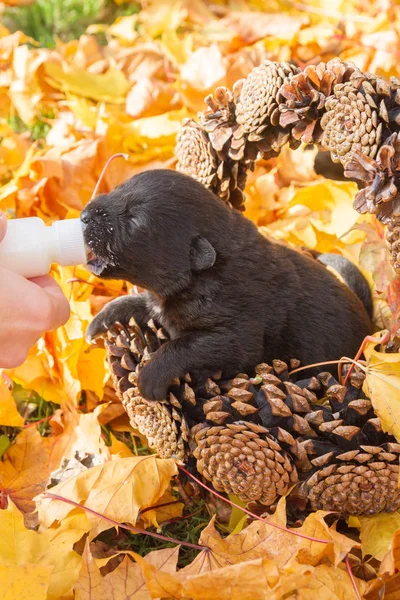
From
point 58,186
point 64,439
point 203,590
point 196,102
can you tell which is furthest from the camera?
point 196,102

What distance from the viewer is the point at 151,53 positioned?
11.7 feet

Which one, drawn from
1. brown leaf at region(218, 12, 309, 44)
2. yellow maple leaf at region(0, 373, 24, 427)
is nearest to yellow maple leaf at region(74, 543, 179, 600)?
yellow maple leaf at region(0, 373, 24, 427)

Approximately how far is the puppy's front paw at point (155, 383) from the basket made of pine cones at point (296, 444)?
6 centimetres

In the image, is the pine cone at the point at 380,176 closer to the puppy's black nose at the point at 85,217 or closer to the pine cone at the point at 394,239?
the pine cone at the point at 394,239

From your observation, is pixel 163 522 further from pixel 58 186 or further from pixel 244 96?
pixel 58 186

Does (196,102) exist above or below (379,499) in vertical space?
above

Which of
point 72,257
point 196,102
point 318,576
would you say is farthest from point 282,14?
point 318,576

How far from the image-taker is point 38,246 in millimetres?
1667

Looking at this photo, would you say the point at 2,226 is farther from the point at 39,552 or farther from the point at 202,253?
the point at 39,552

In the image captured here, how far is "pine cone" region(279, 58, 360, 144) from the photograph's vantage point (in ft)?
5.36

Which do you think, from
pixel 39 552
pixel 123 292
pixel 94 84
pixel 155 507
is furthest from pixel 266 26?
pixel 39 552

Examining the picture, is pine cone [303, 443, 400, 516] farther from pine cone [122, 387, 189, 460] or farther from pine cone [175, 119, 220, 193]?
pine cone [175, 119, 220, 193]

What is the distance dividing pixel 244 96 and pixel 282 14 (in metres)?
2.22

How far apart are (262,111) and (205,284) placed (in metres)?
0.43
